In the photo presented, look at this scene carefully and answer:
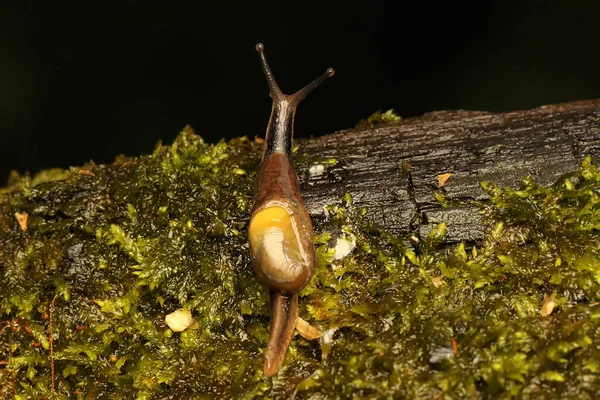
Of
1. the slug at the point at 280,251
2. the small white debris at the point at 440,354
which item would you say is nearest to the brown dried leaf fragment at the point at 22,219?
the slug at the point at 280,251

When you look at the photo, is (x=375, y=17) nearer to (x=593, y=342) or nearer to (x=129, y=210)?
(x=129, y=210)

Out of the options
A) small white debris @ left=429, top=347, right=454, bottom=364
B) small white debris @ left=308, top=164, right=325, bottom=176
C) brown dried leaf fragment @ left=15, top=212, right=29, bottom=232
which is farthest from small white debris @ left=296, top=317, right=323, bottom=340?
brown dried leaf fragment @ left=15, top=212, right=29, bottom=232

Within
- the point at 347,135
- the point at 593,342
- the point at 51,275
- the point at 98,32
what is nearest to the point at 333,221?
the point at 347,135

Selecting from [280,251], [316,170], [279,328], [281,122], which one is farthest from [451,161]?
[279,328]

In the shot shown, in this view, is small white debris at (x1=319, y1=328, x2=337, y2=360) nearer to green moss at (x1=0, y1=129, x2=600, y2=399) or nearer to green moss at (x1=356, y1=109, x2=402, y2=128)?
green moss at (x1=0, y1=129, x2=600, y2=399)

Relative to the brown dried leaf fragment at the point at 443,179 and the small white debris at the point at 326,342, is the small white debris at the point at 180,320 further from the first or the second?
the brown dried leaf fragment at the point at 443,179

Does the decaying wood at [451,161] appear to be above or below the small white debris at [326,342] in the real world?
above
